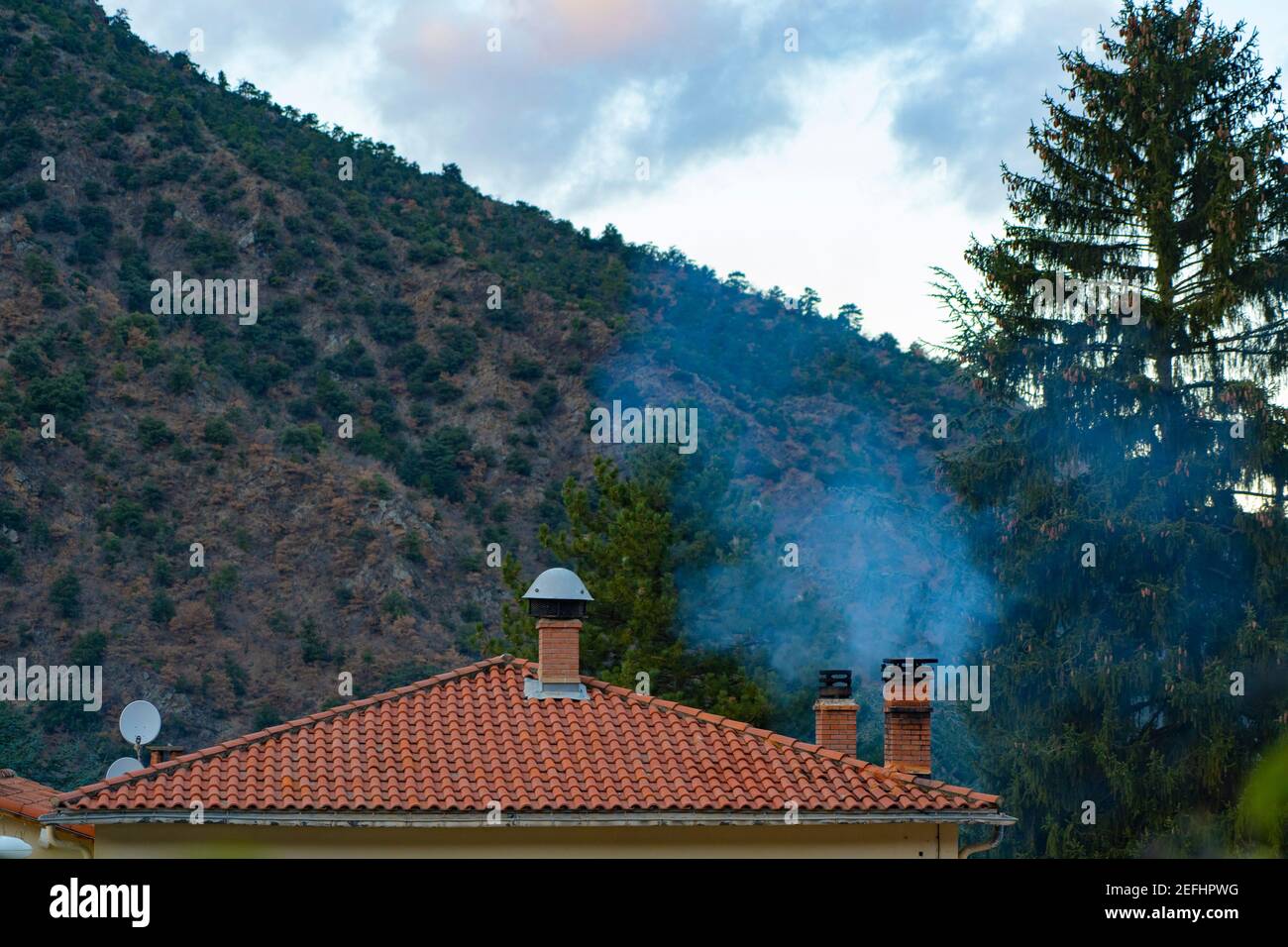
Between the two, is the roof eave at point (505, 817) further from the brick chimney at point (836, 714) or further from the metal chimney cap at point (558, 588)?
the metal chimney cap at point (558, 588)

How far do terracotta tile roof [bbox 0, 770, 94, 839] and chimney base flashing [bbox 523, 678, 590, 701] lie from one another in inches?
204

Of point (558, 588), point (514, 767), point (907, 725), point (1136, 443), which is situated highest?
point (1136, 443)

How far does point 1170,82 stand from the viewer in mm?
29578

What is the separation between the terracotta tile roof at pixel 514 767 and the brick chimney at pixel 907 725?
15.9 inches

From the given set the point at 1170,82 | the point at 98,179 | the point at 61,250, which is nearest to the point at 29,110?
the point at 98,179

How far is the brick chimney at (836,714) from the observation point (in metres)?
19.0

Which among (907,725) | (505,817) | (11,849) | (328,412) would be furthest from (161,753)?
(328,412)

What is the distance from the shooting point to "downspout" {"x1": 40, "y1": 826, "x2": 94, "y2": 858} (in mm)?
16484

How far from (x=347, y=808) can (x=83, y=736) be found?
3115cm

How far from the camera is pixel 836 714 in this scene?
62.3 feet

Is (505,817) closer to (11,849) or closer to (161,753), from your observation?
(11,849)

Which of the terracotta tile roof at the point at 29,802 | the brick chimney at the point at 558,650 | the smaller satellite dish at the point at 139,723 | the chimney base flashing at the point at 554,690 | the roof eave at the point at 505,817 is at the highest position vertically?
the brick chimney at the point at 558,650

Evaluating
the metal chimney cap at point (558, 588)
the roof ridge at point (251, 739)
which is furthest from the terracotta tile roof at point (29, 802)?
the metal chimney cap at point (558, 588)

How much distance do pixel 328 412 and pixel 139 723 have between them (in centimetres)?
4670
